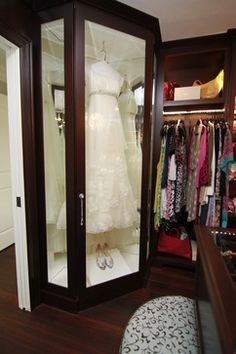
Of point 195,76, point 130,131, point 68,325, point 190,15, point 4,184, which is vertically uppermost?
point 190,15

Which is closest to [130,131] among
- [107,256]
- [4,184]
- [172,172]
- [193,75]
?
[172,172]

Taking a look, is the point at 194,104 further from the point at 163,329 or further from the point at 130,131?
the point at 163,329

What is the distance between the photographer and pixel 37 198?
162 centimetres

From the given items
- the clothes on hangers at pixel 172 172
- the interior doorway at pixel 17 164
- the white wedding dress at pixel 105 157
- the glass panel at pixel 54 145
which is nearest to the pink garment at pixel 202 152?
the clothes on hangers at pixel 172 172

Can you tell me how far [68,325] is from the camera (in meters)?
1.54

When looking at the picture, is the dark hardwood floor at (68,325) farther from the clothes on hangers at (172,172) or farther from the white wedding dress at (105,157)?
the clothes on hangers at (172,172)

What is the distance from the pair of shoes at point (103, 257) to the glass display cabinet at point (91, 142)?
0.03 meters

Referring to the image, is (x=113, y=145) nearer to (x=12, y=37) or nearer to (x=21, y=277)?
(x=12, y=37)

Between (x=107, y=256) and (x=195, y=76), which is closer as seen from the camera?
(x=107, y=256)

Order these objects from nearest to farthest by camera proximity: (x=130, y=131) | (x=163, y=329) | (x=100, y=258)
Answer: (x=163, y=329)
(x=130, y=131)
(x=100, y=258)

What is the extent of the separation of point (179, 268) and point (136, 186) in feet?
3.79

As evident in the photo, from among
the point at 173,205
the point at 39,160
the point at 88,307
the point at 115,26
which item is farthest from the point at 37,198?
the point at 115,26

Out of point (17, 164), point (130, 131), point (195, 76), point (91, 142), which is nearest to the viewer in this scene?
point (17, 164)

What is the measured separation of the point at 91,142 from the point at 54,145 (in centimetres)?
30
